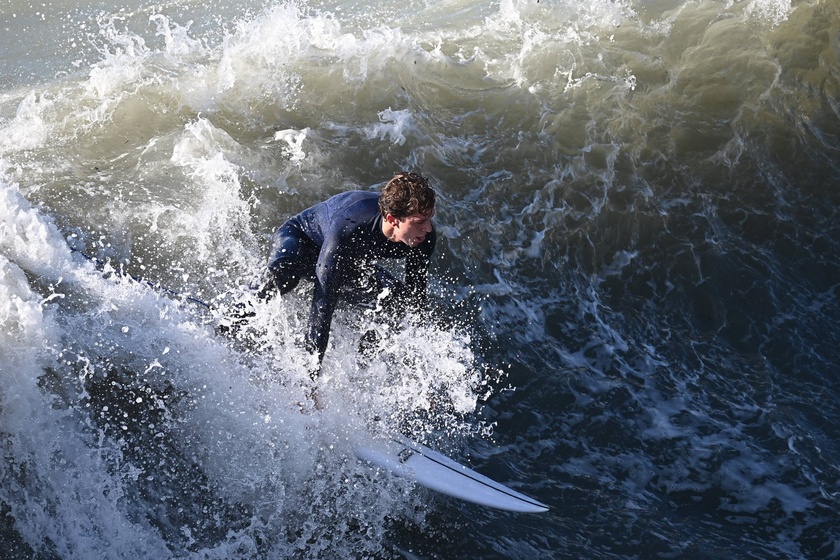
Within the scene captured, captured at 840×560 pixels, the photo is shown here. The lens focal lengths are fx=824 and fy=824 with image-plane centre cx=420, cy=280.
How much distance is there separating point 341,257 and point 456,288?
1.86 m

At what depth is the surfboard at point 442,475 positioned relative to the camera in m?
4.42

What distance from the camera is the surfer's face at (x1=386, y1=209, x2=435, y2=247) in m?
4.03

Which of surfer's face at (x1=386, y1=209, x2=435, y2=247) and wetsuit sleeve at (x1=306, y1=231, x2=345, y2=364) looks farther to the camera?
wetsuit sleeve at (x1=306, y1=231, x2=345, y2=364)

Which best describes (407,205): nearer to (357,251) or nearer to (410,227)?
(410,227)

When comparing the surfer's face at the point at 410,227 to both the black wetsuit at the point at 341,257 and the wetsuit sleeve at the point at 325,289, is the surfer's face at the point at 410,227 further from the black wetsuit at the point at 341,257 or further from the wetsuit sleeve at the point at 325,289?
the wetsuit sleeve at the point at 325,289

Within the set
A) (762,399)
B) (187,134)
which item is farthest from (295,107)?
(762,399)

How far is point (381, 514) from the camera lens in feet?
14.4

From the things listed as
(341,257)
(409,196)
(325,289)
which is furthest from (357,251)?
(409,196)

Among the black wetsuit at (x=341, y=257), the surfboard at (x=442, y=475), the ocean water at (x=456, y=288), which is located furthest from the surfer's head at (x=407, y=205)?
the surfboard at (x=442, y=475)

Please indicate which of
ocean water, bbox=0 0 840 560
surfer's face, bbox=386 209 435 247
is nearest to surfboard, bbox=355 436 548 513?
ocean water, bbox=0 0 840 560

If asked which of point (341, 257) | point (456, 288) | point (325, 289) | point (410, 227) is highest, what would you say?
point (410, 227)

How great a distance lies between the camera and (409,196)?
3.98m

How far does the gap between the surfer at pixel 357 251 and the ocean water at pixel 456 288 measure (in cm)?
22

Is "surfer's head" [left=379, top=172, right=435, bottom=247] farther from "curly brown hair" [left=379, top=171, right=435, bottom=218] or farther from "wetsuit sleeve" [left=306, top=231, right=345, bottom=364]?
"wetsuit sleeve" [left=306, top=231, right=345, bottom=364]
